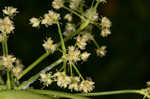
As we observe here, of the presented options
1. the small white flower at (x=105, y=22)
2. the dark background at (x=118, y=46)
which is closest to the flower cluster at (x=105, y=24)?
the small white flower at (x=105, y=22)

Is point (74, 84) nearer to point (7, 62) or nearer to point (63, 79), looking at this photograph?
point (63, 79)

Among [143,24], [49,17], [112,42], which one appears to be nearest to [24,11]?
[112,42]

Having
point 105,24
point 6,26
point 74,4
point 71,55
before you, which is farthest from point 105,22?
point 6,26

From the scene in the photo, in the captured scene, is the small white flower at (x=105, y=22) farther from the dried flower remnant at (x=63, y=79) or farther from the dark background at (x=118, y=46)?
the dark background at (x=118, y=46)

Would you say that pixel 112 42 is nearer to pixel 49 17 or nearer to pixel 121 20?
pixel 121 20

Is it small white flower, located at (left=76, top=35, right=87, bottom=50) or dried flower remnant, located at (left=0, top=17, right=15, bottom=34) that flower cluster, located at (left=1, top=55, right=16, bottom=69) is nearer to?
dried flower remnant, located at (left=0, top=17, right=15, bottom=34)

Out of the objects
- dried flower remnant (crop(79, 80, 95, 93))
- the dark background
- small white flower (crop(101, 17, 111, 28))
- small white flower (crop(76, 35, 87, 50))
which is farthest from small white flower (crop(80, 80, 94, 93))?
the dark background

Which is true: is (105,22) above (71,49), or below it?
above

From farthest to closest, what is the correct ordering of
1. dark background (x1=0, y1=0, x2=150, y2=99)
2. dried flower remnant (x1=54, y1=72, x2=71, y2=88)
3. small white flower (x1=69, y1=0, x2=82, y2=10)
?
dark background (x1=0, y1=0, x2=150, y2=99) < small white flower (x1=69, y1=0, x2=82, y2=10) < dried flower remnant (x1=54, y1=72, x2=71, y2=88)
